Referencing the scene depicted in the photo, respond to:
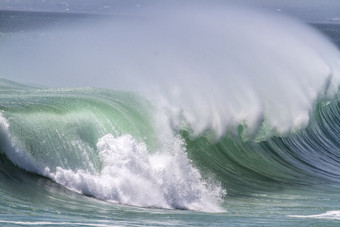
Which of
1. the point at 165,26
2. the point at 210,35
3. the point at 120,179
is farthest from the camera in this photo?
the point at 165,26

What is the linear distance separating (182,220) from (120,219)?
964 millimetres

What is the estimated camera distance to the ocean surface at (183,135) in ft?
40.7

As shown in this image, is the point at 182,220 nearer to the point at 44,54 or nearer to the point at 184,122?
the point at 184,122

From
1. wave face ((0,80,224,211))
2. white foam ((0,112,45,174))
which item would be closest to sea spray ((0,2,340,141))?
wave face ((0,80,224,211))

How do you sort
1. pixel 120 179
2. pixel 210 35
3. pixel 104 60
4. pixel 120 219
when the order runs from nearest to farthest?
1. pixel 120 219
2. pixel 120 179
3. pixel 210 35
4. pixel 104 60

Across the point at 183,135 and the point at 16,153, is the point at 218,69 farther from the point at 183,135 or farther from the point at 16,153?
the point at 16,153

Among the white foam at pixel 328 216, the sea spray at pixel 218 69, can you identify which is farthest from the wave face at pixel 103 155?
the sea spray at pixel 218 69

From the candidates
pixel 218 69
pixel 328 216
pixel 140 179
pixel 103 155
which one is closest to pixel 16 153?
pixel 103 155

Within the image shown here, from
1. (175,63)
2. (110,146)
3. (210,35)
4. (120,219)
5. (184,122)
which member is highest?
(210,35)

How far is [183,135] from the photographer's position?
1741cm

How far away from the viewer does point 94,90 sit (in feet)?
68.9

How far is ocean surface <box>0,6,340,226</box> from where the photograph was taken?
488 inches

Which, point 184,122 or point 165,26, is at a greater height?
point 165,26

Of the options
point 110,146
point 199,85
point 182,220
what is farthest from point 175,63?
point 182,220
